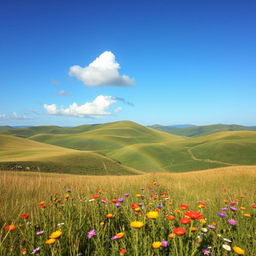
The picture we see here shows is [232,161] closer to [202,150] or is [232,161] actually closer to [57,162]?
[202,150]

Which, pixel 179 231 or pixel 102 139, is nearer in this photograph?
pixel 179 231

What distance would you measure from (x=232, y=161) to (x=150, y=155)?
3564 centimetres

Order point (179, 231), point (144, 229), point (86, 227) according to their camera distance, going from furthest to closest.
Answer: point (86, 227) → point (144, 229) → point (179, 231)

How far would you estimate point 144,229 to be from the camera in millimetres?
2096

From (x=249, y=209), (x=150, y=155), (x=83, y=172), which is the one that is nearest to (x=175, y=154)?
(x=150, y=155)

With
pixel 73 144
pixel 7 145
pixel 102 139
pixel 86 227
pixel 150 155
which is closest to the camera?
pixel 86 227

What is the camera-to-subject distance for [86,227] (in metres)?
2.74

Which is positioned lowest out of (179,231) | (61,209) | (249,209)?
(249,209)

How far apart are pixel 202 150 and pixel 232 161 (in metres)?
19.0

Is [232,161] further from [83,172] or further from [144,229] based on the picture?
[144,229]

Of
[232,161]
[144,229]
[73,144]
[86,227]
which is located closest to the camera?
[144,229]

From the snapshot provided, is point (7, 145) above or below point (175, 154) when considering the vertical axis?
above

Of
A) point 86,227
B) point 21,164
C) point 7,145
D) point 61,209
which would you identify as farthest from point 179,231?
point 7,145

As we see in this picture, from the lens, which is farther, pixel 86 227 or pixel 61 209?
pixel 61 209
